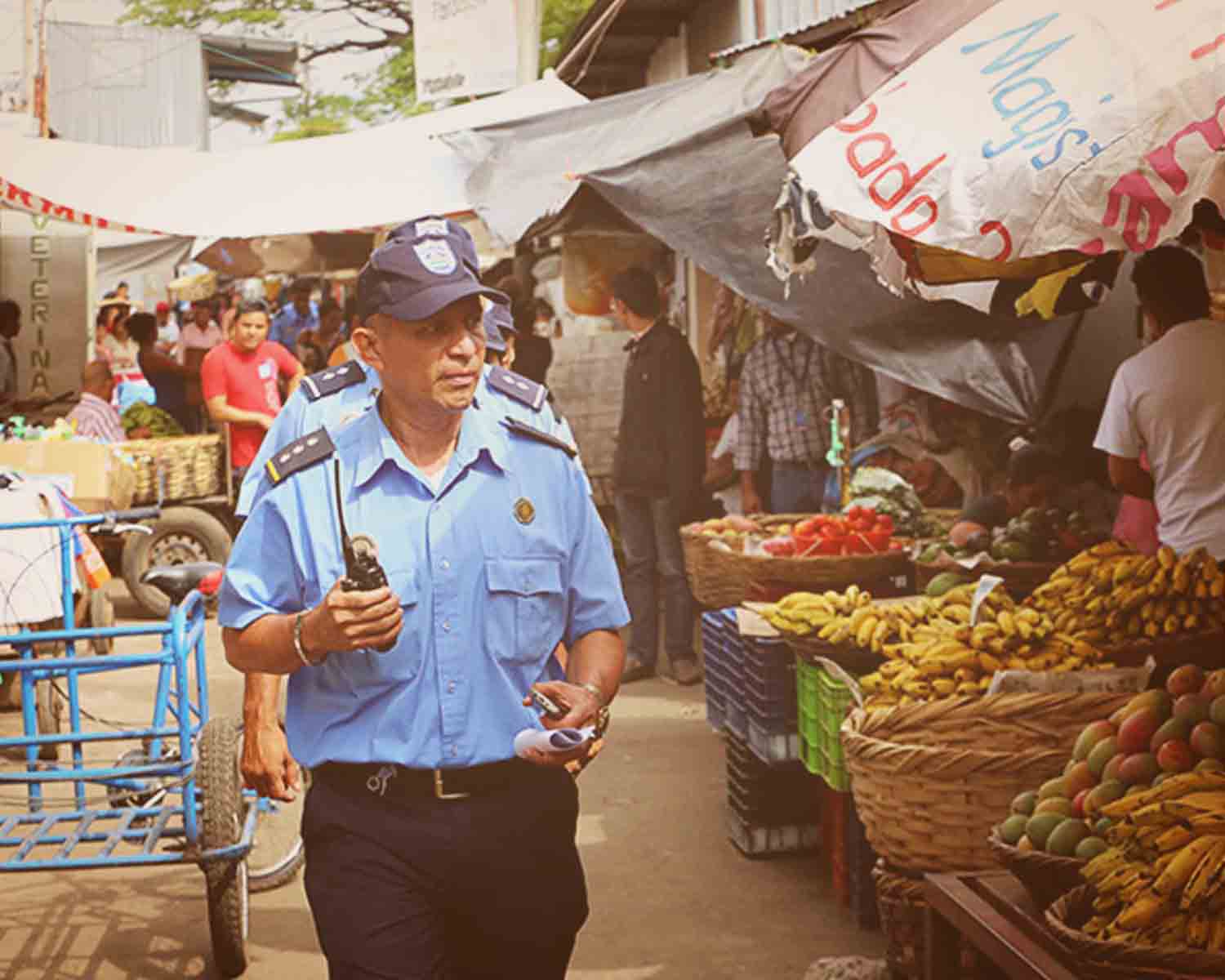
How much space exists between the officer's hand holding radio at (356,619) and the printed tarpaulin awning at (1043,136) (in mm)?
2442

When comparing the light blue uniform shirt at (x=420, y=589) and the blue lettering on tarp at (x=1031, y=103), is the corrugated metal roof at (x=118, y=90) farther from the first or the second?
the light blue uniform shirt at (x=420, y=589)

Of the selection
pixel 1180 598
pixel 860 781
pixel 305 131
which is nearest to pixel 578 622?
pixel 860 781

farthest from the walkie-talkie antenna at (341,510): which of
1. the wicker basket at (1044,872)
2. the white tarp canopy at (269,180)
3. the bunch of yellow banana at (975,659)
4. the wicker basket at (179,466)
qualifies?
the white tarp canopy at (269,180)

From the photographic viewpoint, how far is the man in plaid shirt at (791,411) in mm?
10656

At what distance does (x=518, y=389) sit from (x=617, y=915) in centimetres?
329

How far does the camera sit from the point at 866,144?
17.5 ft

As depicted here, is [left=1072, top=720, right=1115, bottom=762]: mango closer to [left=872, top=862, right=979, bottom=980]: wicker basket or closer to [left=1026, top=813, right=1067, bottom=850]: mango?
[left=1026, top=813, right=1067, bottom=850]: mango

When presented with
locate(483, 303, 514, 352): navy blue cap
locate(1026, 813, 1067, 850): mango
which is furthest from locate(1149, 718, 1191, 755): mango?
locate(483, 303, 514, 352): navy blue cap

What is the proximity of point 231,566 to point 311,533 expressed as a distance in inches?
8.0

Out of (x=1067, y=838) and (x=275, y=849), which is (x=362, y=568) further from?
(x=275, y=849)

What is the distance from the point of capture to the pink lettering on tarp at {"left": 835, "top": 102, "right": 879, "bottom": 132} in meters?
5.45

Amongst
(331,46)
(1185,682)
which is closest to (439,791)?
(1185,682)

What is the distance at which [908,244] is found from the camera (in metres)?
6.32

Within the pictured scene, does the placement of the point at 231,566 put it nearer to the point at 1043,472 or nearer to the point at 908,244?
the point at 908,244
